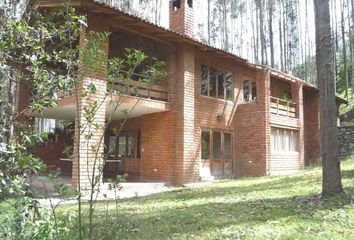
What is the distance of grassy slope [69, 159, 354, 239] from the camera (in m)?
5.15

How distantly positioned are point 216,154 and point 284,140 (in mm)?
4453

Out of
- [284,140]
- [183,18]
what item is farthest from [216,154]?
[183,18]

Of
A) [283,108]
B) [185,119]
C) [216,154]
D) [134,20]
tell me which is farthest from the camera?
[283,108]

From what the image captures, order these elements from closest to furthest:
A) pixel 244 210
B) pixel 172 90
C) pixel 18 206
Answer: pixel 18 206 → pixel 244 210 → pixel 172 90

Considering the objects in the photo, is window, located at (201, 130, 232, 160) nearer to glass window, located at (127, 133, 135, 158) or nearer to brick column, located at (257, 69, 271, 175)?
brick column, located at (257, 69, 271, 175)

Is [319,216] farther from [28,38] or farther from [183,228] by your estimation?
[28,38]

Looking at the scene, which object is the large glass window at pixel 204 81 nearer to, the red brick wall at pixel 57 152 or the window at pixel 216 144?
the window at pixel 216 144

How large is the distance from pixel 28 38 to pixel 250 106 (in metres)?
14.8

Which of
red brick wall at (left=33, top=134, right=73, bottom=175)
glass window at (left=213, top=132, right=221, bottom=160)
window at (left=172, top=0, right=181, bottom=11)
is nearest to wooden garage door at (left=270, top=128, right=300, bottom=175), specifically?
glass window at (left=213, top=132, right=221, bottom=160)

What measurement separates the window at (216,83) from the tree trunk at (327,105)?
8.18 m

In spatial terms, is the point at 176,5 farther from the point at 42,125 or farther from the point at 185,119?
the point at 42,125

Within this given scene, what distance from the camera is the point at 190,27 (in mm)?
15805

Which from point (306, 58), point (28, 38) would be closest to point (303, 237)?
point (28, 38)

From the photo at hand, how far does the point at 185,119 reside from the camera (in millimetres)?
13727
